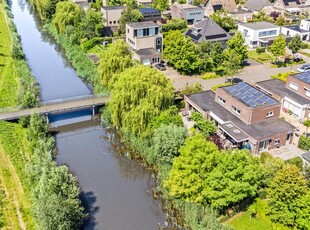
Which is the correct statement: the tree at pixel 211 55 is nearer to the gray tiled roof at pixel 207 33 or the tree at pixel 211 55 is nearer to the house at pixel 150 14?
the gray tiled roof at pixel 207 33

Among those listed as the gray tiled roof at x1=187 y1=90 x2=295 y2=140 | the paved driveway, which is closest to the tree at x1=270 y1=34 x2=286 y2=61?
the paved driveway

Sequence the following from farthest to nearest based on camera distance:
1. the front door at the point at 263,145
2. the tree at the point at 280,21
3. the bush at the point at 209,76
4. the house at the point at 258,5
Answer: the house at the point at 258,5
the tree at the point at 280,21
the bush at the point at 209,76
the front door at the point at 263,145

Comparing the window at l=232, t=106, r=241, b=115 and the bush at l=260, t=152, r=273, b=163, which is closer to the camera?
the bush at l=260, t=152, r=273, b=163

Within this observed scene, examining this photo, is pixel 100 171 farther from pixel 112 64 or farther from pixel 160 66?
pixel 160 66

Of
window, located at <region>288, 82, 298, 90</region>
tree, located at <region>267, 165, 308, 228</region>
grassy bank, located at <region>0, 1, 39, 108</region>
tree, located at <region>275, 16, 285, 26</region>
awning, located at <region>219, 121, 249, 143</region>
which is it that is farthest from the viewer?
tree, located at <region>275, 16, 285, 26</region>

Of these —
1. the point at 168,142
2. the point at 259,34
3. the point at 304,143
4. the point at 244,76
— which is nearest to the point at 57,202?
the point at 168,142

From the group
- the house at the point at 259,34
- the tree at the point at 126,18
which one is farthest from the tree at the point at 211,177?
the tree at the point at 126,18

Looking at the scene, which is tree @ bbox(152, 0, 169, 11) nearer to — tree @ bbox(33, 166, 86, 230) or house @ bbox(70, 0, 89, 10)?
house @ bbox(70, 0, 89, 10)

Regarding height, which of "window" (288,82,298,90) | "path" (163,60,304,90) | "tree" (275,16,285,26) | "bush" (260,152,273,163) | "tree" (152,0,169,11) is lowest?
"bush" (260,152,273,163)

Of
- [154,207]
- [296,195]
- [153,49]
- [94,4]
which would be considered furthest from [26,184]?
[94,4]
